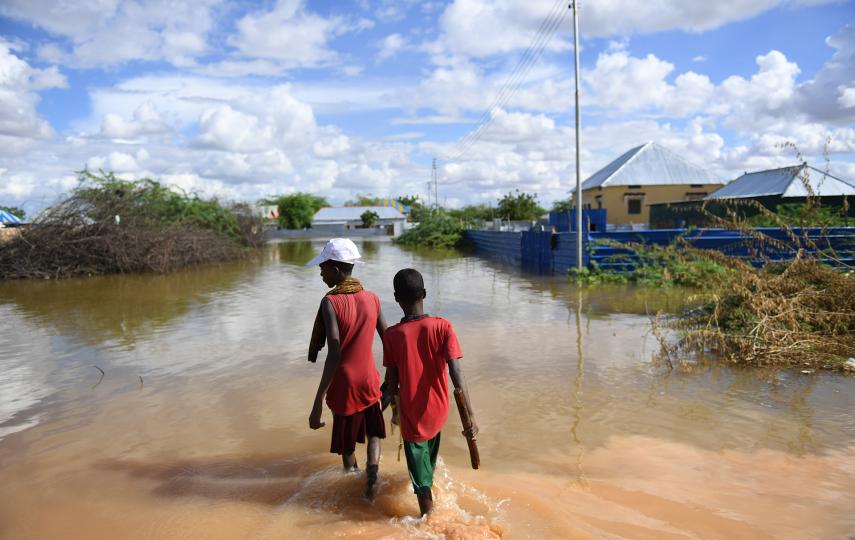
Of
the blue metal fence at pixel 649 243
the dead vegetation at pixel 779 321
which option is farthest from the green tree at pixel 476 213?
the dead vegetation at pixel 779 321

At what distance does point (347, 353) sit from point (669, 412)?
10.4 ft

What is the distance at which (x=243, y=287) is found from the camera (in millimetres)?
16031

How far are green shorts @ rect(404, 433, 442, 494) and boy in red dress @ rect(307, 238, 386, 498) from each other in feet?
1.51

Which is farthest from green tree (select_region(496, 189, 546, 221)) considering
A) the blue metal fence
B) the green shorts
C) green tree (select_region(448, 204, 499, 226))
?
the green shorts

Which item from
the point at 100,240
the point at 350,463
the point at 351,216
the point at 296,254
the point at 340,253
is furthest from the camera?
the point at 351,216

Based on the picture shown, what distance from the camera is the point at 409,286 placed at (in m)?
3.12

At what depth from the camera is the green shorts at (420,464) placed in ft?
10.4

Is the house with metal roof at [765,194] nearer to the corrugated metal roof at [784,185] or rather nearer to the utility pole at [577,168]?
the corrugated metal roof at [784,185]

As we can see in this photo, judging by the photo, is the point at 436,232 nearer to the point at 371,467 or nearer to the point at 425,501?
the point at 371,467

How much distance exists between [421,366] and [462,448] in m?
1.70

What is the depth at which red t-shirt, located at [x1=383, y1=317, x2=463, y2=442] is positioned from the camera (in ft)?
10.3

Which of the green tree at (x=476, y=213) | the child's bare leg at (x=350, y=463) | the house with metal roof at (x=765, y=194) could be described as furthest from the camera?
the green tree at (x=476, y=213)

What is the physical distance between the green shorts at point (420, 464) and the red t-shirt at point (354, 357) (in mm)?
483

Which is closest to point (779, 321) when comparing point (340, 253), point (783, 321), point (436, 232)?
point (783, 321)
